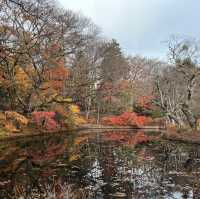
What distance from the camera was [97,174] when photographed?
1360 cm

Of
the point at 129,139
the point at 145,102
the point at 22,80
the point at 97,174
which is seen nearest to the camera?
the point at 97,174

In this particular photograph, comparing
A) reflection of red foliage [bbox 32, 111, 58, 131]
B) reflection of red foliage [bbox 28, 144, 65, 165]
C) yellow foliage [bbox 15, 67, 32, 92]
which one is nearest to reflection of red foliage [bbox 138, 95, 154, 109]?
reflection of red foliage [bbox 32, 111, 58, 131]

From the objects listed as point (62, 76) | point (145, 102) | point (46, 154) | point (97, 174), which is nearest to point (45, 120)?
point (62, 76)

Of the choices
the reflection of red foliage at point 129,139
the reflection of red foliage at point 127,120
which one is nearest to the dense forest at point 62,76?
the reflection of red foliage at point 127,120

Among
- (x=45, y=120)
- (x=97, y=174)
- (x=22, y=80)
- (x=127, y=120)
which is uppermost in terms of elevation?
(x=22, y=80)

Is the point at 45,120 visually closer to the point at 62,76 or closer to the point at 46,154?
the point at 62,76

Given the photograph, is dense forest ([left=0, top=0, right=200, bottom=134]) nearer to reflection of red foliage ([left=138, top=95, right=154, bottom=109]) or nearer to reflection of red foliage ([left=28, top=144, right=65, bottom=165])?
reflection of red foliage ([left=138, top=95, right=154, bottom=109])

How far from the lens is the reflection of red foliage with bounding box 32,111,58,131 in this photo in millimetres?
34053

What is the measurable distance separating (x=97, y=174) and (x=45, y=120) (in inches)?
922

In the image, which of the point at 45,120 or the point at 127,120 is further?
the point at 127,120

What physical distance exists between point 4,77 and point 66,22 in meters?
7.90

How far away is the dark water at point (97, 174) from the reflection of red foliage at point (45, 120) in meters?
12.9

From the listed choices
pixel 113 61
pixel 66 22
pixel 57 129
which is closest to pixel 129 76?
pixel 113 61

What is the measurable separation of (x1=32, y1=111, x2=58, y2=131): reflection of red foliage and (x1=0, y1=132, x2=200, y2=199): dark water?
42.2 ft
